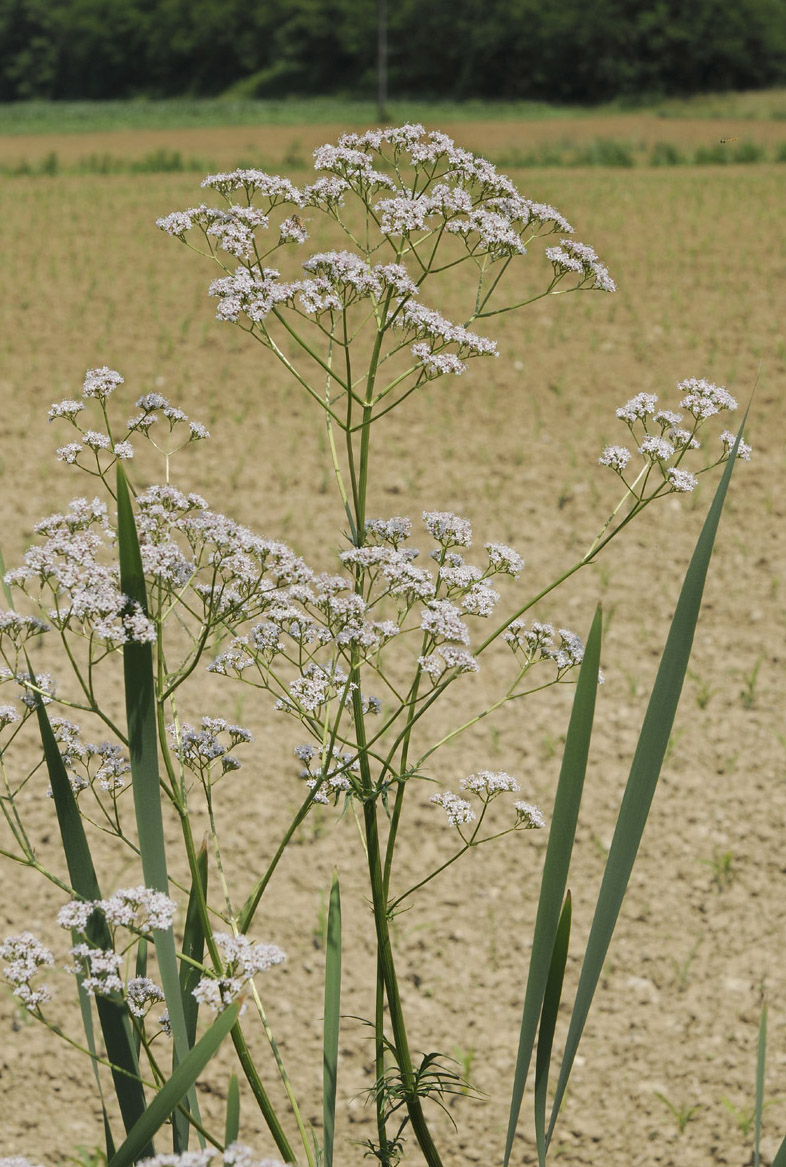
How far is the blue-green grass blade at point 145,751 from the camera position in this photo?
1.31m

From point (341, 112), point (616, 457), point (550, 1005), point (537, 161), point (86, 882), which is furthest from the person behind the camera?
point (341, 112)

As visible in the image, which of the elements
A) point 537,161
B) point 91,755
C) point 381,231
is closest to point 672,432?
point 381,231

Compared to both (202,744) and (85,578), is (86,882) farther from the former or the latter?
(85,578)

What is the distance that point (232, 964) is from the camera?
1360 millimetres

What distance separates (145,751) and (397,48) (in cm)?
7051

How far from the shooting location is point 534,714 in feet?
17.1

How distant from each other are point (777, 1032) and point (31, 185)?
1896 cm

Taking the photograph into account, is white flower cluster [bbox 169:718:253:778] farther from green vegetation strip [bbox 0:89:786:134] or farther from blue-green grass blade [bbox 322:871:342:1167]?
green vegetation strip [bbox 0:89:786:134]

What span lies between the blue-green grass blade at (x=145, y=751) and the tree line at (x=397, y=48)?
5780cm

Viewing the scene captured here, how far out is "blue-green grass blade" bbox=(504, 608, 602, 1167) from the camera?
1.40m

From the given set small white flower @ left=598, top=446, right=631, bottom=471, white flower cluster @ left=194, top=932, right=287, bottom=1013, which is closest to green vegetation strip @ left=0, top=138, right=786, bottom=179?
small white flower @ left=598, top=446, right=631, bottom=471

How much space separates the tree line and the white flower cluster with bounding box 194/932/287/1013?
5797cm

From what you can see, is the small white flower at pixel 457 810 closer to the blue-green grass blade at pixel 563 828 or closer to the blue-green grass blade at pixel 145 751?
the blue-green grass blade at pixel 563 828

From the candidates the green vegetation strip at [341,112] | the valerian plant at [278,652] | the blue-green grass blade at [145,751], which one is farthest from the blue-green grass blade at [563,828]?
the green vegetation strip at [341,112]
